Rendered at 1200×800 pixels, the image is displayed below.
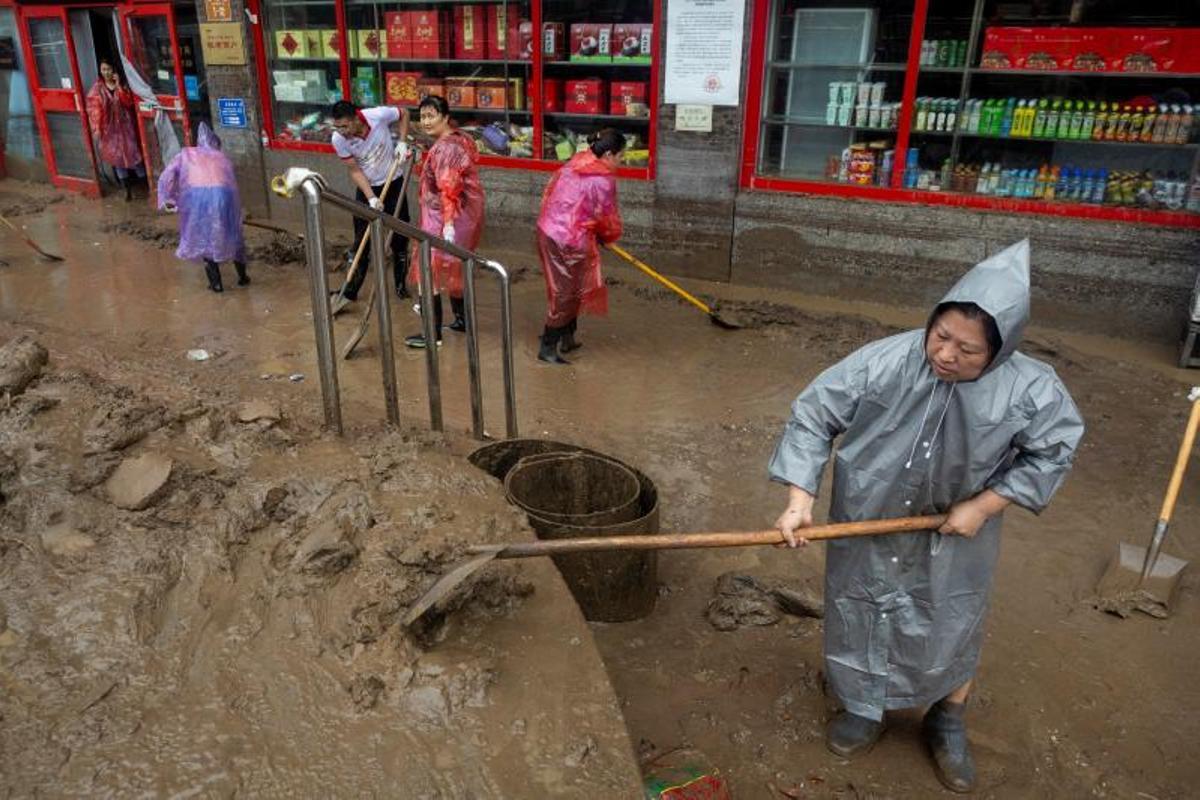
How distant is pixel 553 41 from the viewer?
316 inches

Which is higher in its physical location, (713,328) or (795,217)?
(795,217)

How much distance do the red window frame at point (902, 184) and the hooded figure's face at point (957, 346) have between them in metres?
4.86

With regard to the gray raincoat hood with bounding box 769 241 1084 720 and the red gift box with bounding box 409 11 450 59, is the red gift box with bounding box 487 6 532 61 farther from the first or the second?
the gray raincoat hood with bounding box 769 241 1084 720

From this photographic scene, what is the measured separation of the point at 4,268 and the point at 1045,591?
8.61m

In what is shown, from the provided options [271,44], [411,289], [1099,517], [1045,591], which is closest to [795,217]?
[411,289]

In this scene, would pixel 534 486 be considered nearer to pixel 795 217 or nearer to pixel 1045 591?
pixel 1045 591

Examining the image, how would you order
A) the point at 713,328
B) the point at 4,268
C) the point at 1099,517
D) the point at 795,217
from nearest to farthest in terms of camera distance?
the point at 1099,517
the point at 713,328
the point at 795,217
the point at 4,268

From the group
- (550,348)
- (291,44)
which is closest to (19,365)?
(550,348)

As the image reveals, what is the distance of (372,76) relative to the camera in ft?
30.5

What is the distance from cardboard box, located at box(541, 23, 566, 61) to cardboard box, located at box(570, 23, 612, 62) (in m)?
0.11

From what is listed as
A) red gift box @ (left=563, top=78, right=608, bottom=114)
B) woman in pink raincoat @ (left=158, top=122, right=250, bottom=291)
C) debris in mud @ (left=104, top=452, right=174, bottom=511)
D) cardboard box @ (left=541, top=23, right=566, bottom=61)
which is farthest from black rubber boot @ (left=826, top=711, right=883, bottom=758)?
cardboard box @ (left=541, top=23, right=566, bottom=61)

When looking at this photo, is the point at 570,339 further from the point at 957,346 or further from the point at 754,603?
the point at 957,346

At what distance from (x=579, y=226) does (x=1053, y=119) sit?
3.68 meters

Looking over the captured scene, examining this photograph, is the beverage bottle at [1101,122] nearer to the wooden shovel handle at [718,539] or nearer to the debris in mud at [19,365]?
the wooden shovel handle at [718,539]
